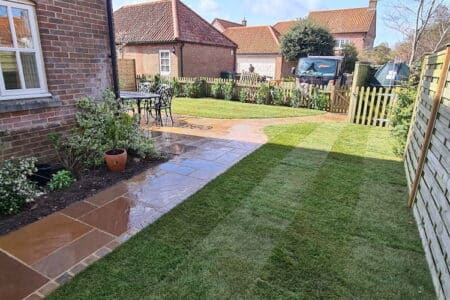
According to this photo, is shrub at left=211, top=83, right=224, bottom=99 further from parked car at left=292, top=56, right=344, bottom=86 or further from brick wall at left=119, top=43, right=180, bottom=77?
brick wall at left=119, top=43, right=180, bottom=77

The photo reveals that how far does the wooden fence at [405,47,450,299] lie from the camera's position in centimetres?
210

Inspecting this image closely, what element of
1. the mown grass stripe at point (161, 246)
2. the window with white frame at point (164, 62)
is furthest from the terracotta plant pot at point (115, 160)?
the window with white frame at point (164, 62)

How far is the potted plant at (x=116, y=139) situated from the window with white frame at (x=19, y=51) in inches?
41.7

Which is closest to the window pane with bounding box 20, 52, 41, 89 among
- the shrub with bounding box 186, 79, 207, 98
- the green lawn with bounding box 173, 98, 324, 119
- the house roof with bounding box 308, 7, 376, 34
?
the green lawn with bounding box 173, 98, 324, 119

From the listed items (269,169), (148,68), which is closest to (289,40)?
(148,68)

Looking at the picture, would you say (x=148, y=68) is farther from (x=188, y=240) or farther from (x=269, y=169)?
(x=188, y=240)

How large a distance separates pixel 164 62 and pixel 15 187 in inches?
574

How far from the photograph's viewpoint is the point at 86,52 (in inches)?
171

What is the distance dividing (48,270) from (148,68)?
1654 centimetres

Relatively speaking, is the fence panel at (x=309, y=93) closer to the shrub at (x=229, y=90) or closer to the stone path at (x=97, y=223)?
the shrub at (x=229, y=90)

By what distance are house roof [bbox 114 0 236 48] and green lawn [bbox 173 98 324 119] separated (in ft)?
21.8

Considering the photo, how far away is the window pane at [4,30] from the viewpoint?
11.1ft

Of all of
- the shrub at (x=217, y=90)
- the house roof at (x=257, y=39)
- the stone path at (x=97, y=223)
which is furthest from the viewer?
the house roof at (x=257, y=39)

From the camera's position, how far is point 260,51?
2688 cm
